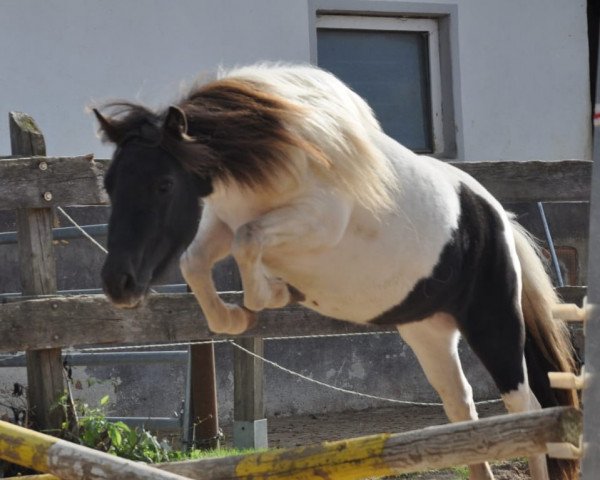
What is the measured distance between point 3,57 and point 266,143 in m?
3.00

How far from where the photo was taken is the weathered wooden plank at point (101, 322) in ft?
16.2

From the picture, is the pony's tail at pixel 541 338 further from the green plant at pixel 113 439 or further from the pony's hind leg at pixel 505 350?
the green plant at pixel 113 439

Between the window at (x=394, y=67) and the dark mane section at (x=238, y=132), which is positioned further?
the window at (x=394, y=67)

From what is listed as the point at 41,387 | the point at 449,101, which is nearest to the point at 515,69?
the point at 449,101

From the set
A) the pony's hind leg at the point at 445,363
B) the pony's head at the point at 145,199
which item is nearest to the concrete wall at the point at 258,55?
the pony's hind leg at the point at 445,363

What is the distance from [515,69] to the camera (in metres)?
7.90

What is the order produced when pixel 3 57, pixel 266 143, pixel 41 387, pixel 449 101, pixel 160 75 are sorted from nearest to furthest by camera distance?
pixel 266 143 < pixel 41 387 < pixel 3 57 < pixel 160 75 < pixel 449 101

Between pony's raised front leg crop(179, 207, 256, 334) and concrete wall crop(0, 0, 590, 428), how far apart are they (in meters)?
2.28

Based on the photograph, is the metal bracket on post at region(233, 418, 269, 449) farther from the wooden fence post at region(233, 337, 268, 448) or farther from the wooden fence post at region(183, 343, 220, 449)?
the wooden fence post at region(183, 343, 220, 449)

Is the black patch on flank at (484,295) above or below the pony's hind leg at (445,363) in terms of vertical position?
above

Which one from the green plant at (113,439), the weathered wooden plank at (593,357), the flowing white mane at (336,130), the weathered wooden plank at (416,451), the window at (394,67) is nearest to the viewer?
the weathered wooden plank at (593,357)

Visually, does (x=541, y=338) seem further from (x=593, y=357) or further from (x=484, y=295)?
(x=593, y=357)

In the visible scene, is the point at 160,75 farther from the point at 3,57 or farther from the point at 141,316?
the point at 141,316

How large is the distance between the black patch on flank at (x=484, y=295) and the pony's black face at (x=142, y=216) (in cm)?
111
